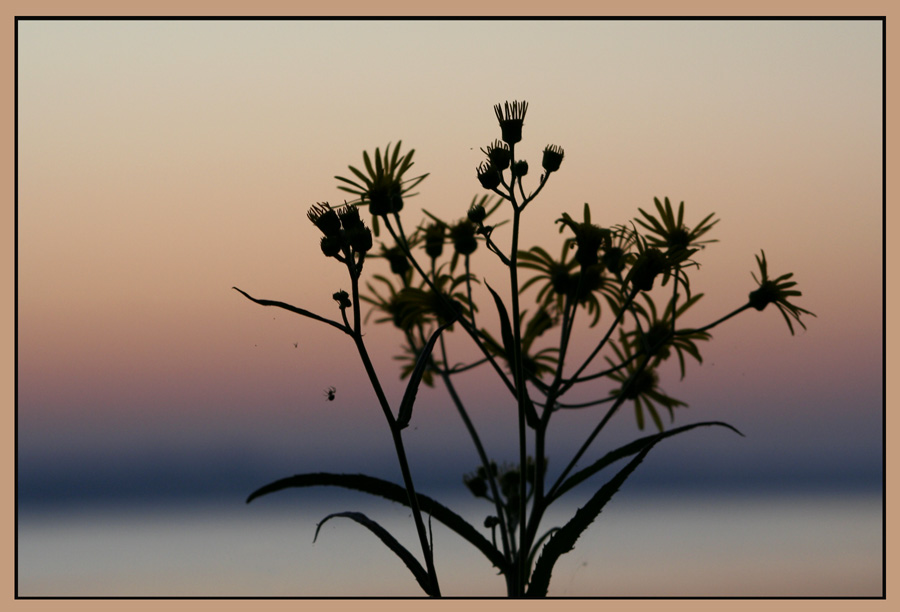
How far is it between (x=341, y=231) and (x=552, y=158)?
0.26 m

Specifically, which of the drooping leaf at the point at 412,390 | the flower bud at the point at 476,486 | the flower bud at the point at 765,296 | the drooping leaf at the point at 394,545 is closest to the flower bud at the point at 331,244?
the drooping leaf at the point at 412,390

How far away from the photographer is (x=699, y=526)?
1.17 metres

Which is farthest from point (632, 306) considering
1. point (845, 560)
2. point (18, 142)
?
point (18, 142)

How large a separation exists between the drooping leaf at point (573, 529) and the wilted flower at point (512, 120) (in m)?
0.35

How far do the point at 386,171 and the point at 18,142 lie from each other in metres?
0.60

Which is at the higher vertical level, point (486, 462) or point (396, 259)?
point (396, 259)

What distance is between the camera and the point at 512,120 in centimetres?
86

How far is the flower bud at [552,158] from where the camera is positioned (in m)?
0.88

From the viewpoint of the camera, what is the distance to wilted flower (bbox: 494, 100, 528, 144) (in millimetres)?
857

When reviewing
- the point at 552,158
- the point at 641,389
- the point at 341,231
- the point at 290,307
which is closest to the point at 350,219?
the point at 341,231

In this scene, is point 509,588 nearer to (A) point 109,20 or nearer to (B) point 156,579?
(B) point 156,579

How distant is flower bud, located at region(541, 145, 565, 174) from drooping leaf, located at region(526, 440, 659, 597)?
0.32 metres

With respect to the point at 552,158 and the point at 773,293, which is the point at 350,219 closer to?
the point at 552,158

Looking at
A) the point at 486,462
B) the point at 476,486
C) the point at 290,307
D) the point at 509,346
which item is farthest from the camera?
the point at 476,486
